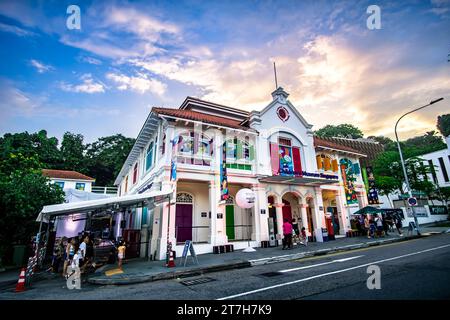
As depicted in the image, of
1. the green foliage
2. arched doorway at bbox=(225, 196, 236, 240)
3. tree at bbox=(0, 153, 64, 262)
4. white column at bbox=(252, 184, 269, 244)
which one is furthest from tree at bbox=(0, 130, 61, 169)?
white column at bbox=(252, 184, 269, 244)

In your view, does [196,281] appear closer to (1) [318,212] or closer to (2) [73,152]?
(1) [318,212]

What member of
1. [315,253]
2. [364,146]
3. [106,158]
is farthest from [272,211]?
[106,158]

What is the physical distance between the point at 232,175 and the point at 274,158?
13.3 ft

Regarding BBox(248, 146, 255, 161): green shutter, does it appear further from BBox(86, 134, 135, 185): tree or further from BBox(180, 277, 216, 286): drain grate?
BBox(86, 134, 135, 185): tree

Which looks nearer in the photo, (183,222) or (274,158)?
(183,222)

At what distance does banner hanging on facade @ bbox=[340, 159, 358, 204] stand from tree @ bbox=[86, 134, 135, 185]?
131 feet

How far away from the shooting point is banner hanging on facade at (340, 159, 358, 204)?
2006 centimetres

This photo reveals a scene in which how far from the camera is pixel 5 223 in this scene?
534 inches

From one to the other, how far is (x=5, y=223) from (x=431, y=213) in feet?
143

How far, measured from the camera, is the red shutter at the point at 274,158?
17.3 metres

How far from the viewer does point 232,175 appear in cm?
1553

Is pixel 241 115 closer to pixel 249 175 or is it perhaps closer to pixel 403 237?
pixel 249 175

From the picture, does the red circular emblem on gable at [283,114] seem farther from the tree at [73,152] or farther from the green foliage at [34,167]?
the tree at [73,152]

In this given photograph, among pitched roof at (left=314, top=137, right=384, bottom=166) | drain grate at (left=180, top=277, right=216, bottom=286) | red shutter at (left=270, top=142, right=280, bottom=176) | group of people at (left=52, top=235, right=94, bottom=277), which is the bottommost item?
drain grate at (left=180, top=277, right=216, bottom=286)
